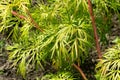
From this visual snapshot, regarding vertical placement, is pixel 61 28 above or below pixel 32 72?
above

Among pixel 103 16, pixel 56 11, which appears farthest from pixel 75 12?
pixel 103 16

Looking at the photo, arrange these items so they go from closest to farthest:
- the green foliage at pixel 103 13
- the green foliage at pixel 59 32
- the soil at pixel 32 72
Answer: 1. the green foliage at pixel 59 32
2. the green foliage at pixel 103 13
3. the soil at pixel 32 72

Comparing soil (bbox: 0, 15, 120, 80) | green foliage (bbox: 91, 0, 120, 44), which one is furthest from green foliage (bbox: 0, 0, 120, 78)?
soil (bbox: 0, 15, 120, 80)

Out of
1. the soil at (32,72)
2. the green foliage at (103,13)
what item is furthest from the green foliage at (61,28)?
the soil at (32,72)

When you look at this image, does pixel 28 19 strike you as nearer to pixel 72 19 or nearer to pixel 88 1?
pixel 72 19

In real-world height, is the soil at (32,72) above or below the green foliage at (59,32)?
below

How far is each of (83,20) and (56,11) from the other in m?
0.25

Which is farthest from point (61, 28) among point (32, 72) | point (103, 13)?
point (32, 72)

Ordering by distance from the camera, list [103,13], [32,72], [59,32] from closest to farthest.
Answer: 1. [59,32]
2. [103,13]
3. [32,72]

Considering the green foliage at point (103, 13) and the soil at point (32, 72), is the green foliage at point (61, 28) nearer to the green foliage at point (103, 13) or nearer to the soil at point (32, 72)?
the green foliage at point (103, 13)

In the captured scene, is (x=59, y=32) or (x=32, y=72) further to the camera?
(x=32, y=72)

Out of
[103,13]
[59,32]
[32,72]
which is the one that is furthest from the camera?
[32,72]

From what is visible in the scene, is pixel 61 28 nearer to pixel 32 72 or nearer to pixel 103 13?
pixel 103 13

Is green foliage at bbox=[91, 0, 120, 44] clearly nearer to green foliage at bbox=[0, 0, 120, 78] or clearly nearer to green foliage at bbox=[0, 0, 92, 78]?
green foliage at bbox=[0, 0, 120, 78]
